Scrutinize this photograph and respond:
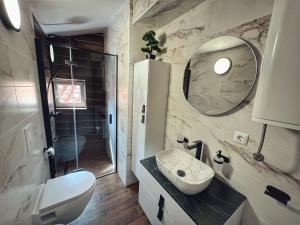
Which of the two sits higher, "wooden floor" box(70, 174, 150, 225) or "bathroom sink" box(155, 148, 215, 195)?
"bathroom sink" box(155, 148, 215, 195)

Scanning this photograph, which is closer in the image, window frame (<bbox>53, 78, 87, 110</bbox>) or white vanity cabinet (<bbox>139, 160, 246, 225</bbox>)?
white vanity cabinet (<bbox>139, 160, 246, 225</bbox>)

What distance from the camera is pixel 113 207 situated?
5.26ft

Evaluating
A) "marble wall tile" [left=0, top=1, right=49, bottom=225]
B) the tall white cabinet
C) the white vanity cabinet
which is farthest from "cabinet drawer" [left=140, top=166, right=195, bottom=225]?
"marble wall tile" [left=0, top=1, right=49, bottom=225]

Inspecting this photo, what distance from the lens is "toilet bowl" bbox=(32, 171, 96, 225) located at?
105cm

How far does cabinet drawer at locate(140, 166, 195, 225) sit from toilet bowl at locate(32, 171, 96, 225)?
57 centimetres

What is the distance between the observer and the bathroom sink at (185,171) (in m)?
0.88

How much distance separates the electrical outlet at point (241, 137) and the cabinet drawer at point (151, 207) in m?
0.80

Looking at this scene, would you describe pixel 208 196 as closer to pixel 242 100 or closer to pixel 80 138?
pixel 242 100

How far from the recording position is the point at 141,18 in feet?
4.66

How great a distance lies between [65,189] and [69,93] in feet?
5.38

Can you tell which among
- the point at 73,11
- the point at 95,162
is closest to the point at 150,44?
the point at 73,11

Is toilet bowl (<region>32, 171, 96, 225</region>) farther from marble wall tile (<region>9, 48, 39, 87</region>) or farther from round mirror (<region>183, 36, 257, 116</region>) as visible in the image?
round mirror (<region>183, 36, 257, 116</region>)

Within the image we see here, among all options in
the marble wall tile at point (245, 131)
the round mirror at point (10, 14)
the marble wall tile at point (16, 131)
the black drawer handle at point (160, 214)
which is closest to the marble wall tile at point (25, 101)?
the marble wall tile at point (16, 131)

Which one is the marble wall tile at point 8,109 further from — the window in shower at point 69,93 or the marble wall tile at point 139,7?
the window in shower at point 69,93
